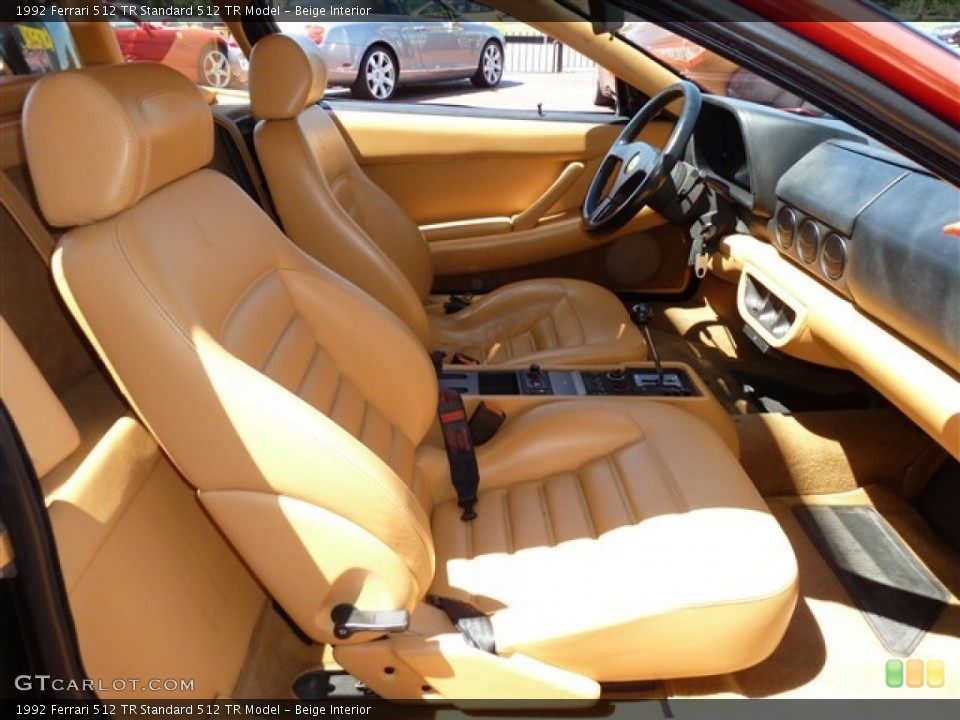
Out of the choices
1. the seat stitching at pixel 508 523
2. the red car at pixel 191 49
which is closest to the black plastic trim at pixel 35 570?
the seat stitching at pixel 508 523

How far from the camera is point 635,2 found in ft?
2.76

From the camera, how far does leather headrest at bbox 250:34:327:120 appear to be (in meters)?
1.85

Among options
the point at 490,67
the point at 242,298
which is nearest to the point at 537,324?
the point at 242,298

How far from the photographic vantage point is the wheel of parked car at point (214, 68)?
307cm

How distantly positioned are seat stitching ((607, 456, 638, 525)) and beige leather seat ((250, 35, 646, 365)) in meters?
0.51

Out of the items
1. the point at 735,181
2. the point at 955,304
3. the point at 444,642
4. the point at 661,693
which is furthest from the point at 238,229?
the point at 735,181

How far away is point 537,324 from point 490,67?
3.63 m

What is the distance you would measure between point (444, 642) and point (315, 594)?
0.21 meters

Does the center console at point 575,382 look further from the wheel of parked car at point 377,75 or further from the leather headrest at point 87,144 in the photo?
the wheel of parked car at point 377,75

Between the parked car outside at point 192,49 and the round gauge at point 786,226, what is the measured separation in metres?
2.02

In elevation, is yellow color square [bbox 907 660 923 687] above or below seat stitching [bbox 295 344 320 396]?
below

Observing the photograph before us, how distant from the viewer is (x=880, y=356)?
4.99 ft

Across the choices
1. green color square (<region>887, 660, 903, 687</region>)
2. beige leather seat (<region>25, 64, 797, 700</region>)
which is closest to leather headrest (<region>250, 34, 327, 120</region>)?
beige leather seat (<region>25, 64, 797, 700</region>)

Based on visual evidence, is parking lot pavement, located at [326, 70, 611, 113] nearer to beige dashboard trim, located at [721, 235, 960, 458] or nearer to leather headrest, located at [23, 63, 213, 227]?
beige dashboard trim, located at [721, 235, 960, 458]
